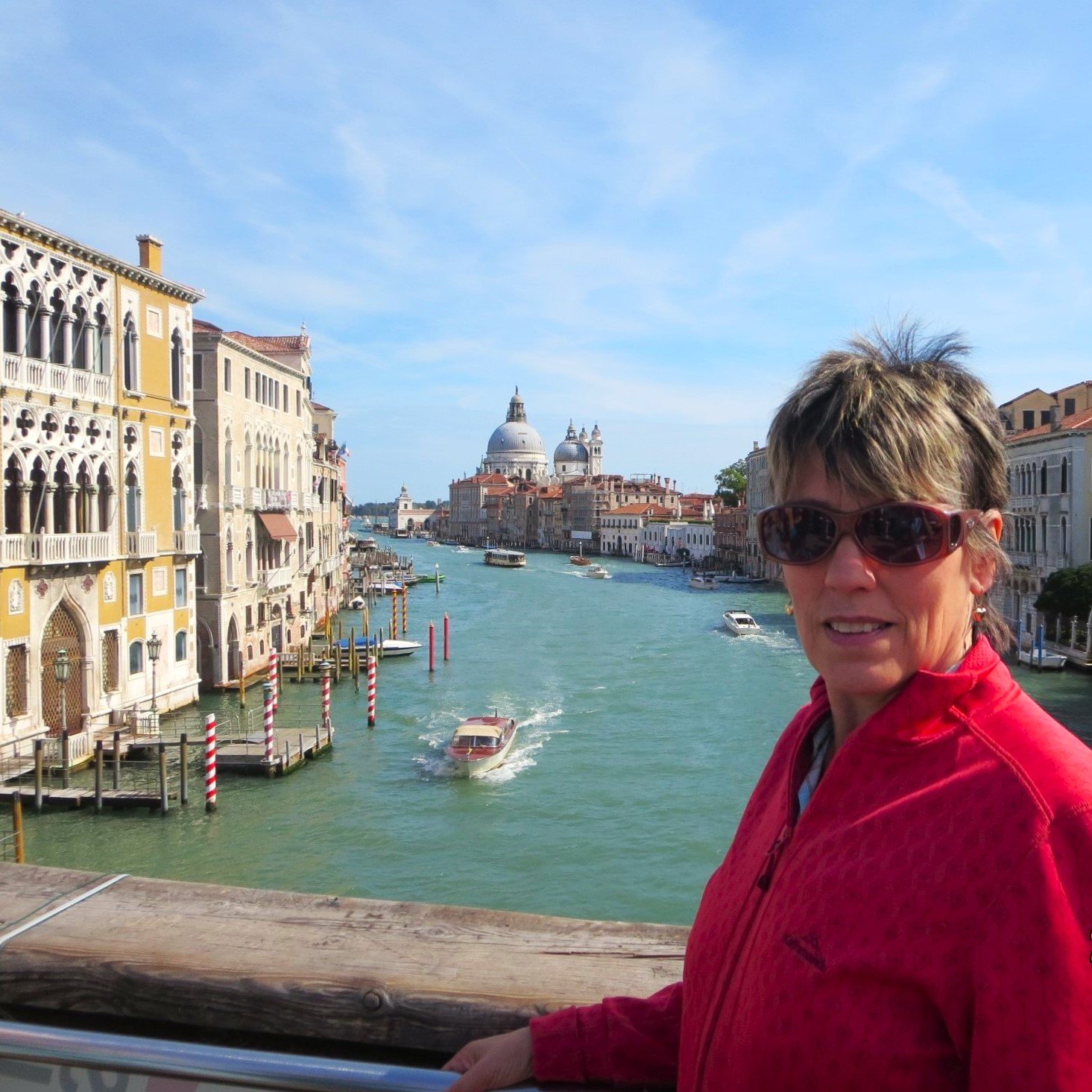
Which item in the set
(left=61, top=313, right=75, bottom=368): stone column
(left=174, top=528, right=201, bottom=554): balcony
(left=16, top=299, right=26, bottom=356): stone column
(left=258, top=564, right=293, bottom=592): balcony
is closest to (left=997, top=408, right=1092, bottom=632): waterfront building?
(left=258, top=564, right=293, bottom=592): balcony

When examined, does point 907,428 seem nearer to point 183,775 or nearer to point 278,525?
point 183,775

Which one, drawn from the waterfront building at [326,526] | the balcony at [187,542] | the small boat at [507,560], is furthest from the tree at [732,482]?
the balcony at [187,542]

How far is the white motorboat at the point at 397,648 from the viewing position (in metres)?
23.1

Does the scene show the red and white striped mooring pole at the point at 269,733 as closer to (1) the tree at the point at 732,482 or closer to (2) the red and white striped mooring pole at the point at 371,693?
(2) the red and white striped mooring pole at the point at 371,693

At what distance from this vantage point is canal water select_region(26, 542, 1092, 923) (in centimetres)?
931

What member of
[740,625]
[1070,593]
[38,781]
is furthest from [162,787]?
[740,625]

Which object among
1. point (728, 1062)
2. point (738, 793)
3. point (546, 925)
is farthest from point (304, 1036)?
point (738, 793)

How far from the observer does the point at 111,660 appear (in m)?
13.2

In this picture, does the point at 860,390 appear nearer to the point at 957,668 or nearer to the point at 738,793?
the point at 957,668

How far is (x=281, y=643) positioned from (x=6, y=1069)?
2053 centimetres

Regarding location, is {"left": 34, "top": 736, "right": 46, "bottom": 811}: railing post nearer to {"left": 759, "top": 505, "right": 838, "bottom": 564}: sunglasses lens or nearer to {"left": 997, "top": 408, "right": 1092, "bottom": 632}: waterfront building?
{"left": 759, "top": 505, "right": 838, "bottom": 564}: sunglasses lens

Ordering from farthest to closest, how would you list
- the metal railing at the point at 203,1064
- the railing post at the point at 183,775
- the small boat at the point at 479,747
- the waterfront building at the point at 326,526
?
the waterfront building at the point at 326,526 → the small boat at the point at 479,747 → the railing post at the point at 183,775 → the metal railing at the point at 203,1064

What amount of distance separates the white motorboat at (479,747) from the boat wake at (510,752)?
0.31 feet

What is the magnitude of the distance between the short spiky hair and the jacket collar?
157 mm
